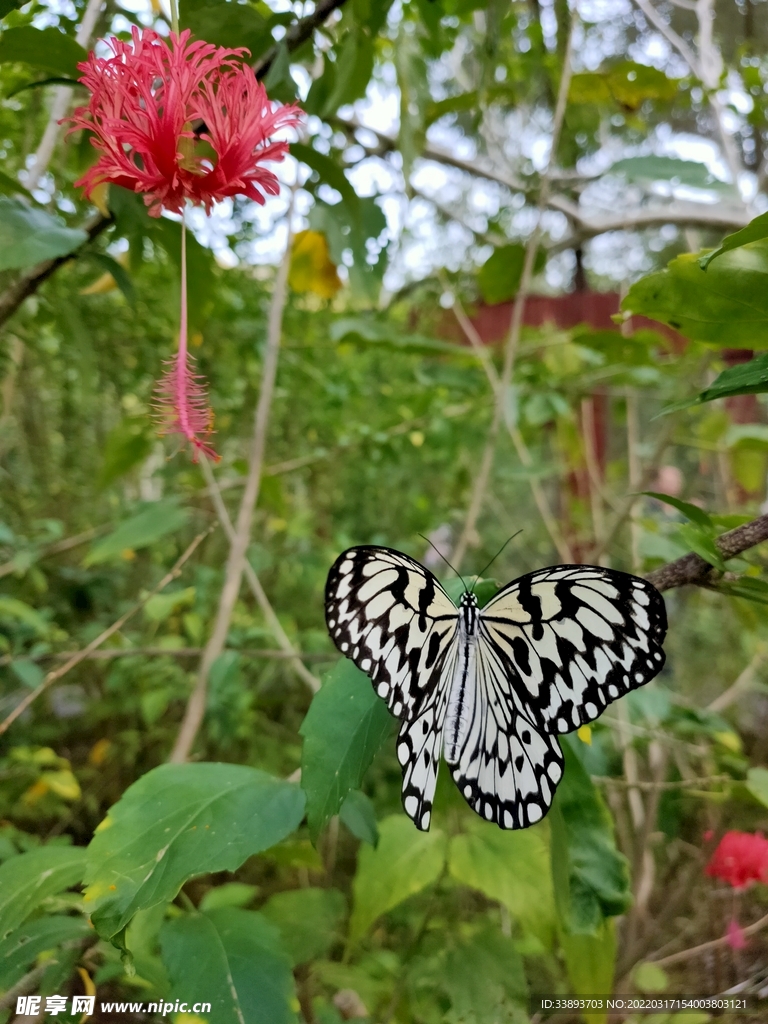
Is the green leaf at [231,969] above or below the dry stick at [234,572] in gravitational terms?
below

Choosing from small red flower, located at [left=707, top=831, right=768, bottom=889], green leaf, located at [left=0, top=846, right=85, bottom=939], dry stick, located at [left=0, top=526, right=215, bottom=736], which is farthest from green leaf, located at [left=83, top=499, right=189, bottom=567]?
small red flower, located at [left=707, top=831, right=768, bottom=889]

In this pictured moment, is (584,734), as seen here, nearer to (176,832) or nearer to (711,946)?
(176,832)

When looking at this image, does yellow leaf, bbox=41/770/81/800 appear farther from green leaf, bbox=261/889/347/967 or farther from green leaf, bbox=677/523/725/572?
green leaf, bbox=677/523/725/572

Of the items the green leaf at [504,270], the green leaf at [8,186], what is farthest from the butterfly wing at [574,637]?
the green leaf at [504,270]

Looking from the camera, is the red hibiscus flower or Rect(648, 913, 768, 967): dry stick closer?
the red hibiscus flower

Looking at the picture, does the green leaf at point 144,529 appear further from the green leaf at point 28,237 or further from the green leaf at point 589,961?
the green leaf at point 589,961

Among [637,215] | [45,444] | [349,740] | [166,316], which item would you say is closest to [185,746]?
[349,740]

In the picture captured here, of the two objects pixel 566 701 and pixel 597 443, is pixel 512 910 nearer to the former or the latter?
pixel 566 701
